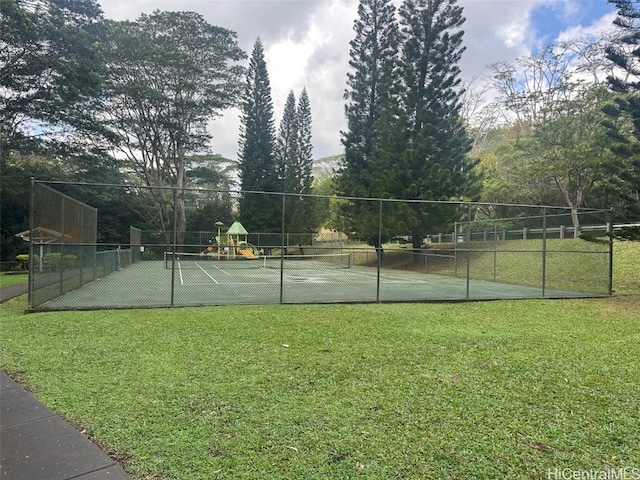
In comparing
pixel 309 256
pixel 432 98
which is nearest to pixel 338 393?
pixel 309 256

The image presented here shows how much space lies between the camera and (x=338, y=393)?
3141 mm

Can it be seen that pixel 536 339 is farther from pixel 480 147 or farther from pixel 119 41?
pixel 480 147

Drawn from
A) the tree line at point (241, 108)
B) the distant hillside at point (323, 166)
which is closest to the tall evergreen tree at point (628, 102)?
the tree line at point (241, 108)

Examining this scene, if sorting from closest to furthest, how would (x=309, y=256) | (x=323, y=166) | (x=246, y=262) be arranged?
(x=309, y=256) → (x=246, y=262) → (x=323, y=166)

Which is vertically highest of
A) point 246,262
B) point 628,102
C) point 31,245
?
point 628,102

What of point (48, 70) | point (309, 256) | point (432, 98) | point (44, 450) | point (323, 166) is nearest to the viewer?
point (44, 450)

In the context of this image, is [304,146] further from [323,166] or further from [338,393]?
[338,393]

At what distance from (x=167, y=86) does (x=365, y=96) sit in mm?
13258

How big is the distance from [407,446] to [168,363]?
8.23 ft

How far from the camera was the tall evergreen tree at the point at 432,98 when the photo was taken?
67.4ft

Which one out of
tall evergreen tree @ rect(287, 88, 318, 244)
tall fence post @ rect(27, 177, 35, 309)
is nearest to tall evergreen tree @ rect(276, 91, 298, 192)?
tall evergreen tree @ rect(287, 88, 318, 244)

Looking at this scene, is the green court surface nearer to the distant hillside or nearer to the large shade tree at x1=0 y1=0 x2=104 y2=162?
the large shade tree at x1=0 y1=0 x2=104 y2=162

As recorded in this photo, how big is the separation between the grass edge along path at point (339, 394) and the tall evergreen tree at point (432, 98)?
15.6m

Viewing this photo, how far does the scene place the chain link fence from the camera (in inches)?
317
